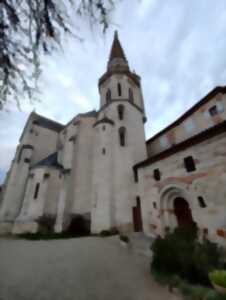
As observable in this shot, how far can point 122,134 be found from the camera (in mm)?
18297

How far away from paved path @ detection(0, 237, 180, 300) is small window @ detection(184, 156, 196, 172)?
6.65 m

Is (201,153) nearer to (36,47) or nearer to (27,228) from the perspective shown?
(36,47)

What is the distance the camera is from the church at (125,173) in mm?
10336

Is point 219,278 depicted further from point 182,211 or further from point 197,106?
point 197,106

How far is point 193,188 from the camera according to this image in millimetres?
10672

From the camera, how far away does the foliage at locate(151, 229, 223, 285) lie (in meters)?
5.50

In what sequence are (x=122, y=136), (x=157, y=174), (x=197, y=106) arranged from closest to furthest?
(x=157, y=174) → (x=197, y=106) → (x=122, y=136)

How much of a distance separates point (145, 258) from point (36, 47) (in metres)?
9.73

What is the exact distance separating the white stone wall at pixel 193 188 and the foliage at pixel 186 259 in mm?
3534

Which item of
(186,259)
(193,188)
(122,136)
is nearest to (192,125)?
(122,136)

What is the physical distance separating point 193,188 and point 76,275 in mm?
8759

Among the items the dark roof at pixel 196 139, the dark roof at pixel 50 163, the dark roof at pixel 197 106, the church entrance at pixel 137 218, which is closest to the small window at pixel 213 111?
the dark roof at pixel 197 106

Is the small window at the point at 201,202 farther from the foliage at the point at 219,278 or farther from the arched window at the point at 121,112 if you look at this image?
the arched window at the point at 121,112

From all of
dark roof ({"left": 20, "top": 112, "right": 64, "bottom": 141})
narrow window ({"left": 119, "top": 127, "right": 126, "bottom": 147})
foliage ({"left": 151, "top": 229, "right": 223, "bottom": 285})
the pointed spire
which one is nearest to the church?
narrow window ({"left": 119, "top": 127, "right": 126, "bottom": 147})
